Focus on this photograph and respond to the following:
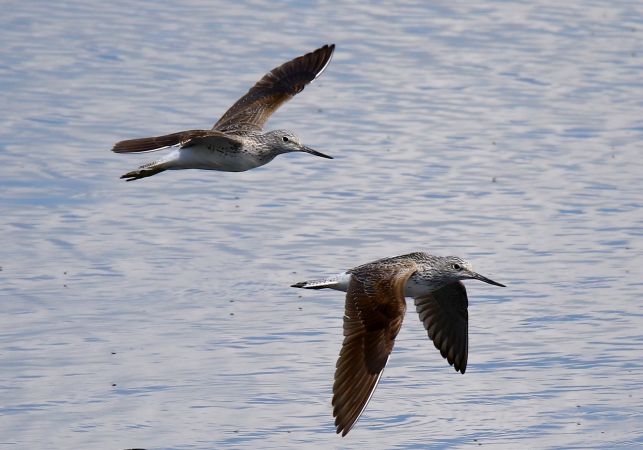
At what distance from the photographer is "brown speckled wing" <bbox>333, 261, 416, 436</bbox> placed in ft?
35.1

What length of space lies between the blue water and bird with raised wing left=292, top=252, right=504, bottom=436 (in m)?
0.31

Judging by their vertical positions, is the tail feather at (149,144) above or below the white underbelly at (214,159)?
above

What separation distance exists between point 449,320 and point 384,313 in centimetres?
164

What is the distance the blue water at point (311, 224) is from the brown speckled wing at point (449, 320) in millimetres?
168

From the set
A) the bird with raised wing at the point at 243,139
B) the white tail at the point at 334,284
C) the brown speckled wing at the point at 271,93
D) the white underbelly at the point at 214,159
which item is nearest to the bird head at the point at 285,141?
the bird with raised wing at the point at 243,139

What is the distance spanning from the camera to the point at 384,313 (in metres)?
11.2

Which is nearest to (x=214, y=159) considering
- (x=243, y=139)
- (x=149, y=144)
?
(x=243, y=139)

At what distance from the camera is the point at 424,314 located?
13.0 meters

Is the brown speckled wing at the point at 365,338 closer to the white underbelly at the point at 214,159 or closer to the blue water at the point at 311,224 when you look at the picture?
the blue water at the point at 311,224

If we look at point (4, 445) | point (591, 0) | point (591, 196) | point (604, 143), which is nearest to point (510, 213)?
point (591, 196)

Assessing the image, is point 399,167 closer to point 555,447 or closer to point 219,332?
point 219,332

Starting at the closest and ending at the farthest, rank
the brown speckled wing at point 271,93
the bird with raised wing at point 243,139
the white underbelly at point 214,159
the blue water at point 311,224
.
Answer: the blue water at point 311,224
the bird with raised wing at point 243,139
the white underbelly at point 214,159
the brown speckled wing at point 271,93

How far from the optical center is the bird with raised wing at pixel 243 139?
1245cm

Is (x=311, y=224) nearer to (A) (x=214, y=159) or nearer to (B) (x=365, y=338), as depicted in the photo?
(A) (x=214, y=159)
